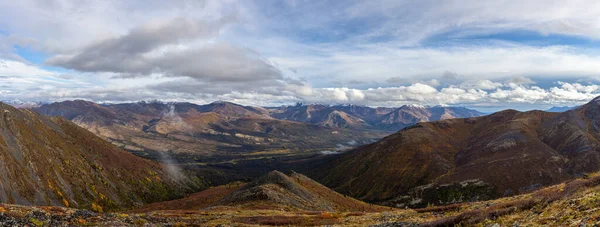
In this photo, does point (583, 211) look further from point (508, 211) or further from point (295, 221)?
point (295, 221)

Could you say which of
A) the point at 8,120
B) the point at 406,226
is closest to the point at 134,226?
the point at 406,226

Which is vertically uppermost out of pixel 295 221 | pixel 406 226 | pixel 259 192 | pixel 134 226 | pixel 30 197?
pixel 406 226

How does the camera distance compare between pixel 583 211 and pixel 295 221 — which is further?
pixel 295 221

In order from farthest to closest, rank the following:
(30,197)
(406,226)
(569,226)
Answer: (30,197) → (406,226) → (569,226)

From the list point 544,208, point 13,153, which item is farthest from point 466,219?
point 13,153

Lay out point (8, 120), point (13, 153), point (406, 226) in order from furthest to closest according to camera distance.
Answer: point (8, 120) < point (13, 153) < point (406, 226)

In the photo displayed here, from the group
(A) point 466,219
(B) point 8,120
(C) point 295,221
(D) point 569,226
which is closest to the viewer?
(D) point 569,226

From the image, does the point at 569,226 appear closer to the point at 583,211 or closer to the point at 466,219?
the point at 583,211

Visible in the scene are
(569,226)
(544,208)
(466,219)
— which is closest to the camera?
(569,226)

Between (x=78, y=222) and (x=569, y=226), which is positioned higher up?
(x=569, y=226)
